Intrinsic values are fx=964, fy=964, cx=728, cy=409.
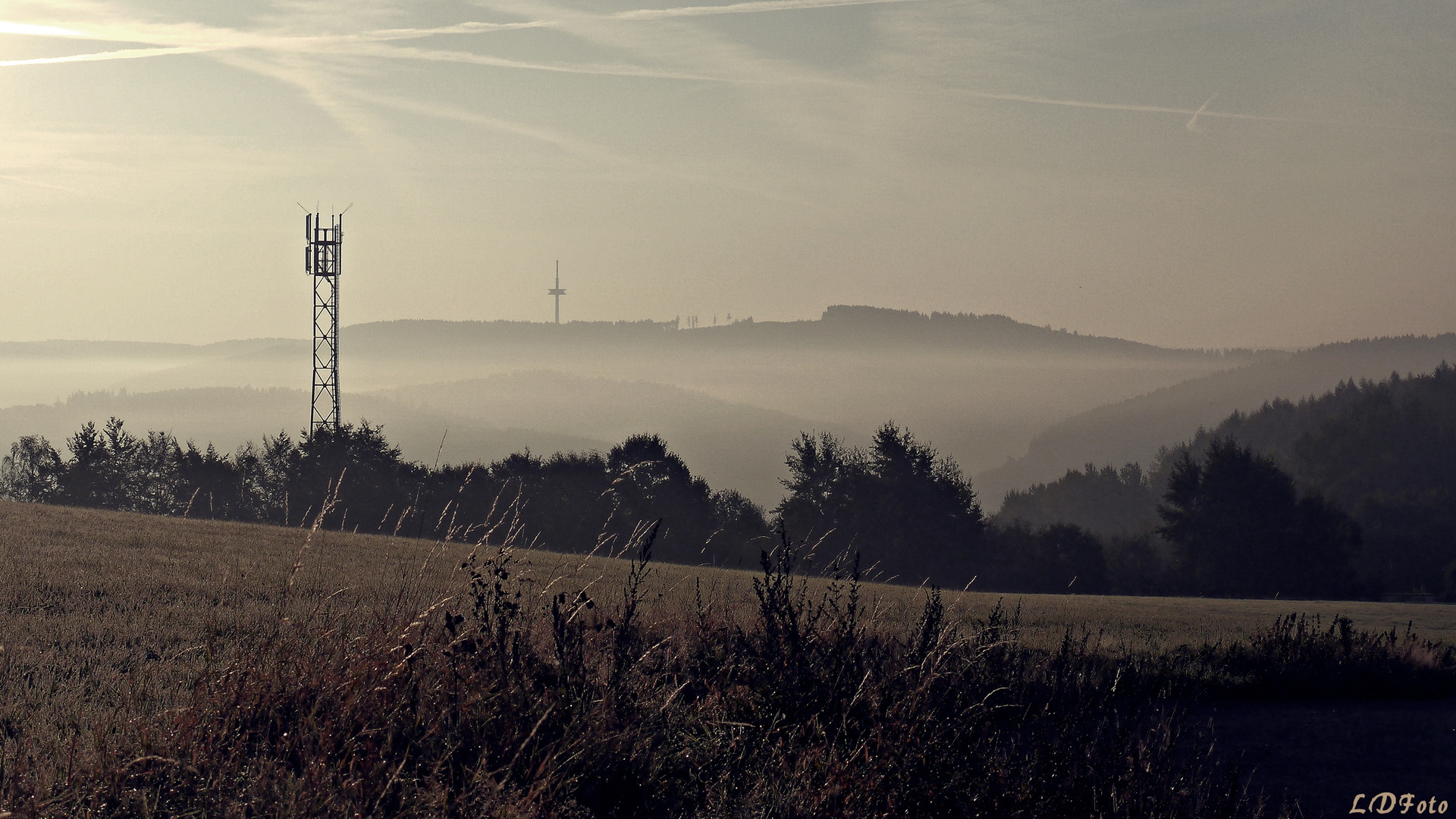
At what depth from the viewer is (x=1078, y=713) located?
6340mm

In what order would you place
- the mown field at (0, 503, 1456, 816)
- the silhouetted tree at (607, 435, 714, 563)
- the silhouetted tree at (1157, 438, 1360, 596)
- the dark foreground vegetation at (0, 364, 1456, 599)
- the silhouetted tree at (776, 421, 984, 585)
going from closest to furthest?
the mown field at (0, 503, 1456, 816) → the silhouetted tree at (607, 435, 714, 563) → the dark foreground vegetation at (0, 364, 1456, 599) → the silhouetted tree at (1157, 438, 1360, 596) → the silhouetted tree at (776, 421, 984, 585)

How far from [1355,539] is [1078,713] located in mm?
56100

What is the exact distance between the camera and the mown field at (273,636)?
4535 millimetres

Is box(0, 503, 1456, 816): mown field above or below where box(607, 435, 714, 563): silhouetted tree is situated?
above

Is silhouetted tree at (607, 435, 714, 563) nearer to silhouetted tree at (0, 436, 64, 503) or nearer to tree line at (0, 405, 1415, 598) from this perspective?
tree line at (0, 405, 1415, 598)

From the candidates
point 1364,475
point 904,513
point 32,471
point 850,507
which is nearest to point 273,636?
point 904,513

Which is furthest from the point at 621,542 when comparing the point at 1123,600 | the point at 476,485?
the point at 1123,600

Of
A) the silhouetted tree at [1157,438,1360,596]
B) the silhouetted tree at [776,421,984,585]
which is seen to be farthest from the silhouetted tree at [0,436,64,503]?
the silhouetted tree at [1157,438,1360,596]

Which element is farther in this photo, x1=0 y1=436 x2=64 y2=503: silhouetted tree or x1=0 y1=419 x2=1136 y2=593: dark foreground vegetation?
x1=0 y1=436 x2=64 y2=503: silhouetted tree

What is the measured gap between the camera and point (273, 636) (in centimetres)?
544

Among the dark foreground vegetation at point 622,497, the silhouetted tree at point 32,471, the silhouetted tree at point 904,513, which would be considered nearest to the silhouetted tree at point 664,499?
the dark foreground vegetation at point 622,497

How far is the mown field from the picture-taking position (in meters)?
4.54

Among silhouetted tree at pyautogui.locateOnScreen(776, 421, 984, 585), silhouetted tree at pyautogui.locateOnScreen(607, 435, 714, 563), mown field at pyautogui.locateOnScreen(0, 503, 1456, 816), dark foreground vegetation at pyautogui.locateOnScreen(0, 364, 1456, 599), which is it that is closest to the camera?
mown field at pyautogui.locateOnScreen(0, 503, 1456, 816)

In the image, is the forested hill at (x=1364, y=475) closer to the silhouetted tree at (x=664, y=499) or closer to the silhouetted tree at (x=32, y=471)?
the silhouetted tree at (x=664, y=499)
